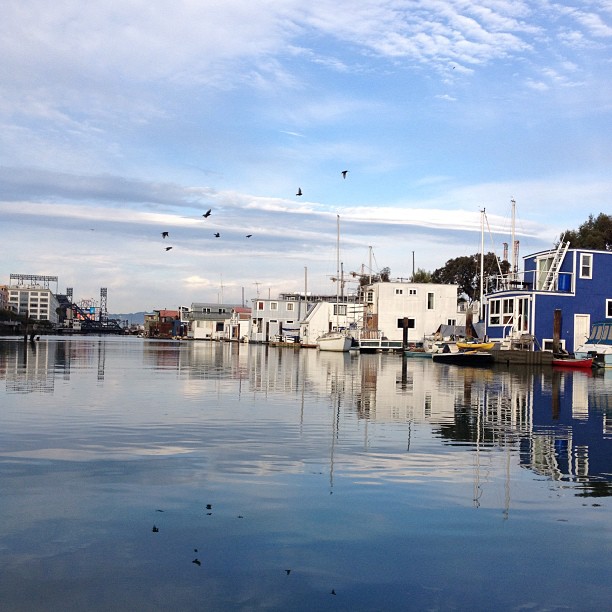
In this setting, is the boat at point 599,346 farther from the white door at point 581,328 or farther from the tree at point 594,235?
the tree at point 594,235

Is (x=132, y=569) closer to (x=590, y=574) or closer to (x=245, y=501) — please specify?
(x=245, y=501)

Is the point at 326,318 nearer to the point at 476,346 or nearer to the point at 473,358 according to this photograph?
the point at 476,346

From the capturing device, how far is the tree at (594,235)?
8506 cm

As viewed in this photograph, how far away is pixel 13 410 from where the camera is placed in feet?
71.9

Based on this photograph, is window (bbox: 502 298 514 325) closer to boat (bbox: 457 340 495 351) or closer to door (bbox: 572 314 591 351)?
boat (bbox: 457 340 495 351)

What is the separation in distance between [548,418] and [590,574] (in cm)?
1495

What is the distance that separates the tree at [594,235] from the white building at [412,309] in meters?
16.1

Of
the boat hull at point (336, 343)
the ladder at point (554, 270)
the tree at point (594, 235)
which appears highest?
the tree at point (594, 235)

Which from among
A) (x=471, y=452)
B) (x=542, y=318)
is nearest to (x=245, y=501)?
(x=471, y=452)

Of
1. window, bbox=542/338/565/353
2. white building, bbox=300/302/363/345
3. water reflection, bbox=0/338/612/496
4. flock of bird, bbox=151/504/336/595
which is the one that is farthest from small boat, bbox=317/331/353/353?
flock of bird, bbox=151/504/336/595

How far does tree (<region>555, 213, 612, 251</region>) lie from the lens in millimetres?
85062

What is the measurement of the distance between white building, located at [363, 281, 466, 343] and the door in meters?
33.5

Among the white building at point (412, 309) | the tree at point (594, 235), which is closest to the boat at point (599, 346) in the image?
the tree at point (594, 235)

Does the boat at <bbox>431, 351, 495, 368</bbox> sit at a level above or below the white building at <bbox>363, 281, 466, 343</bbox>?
below
